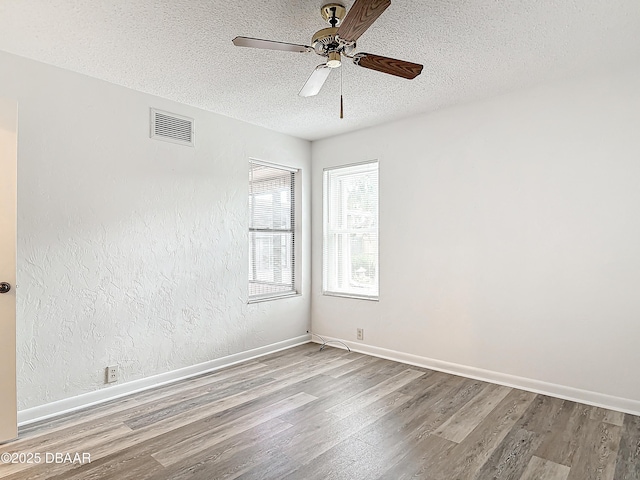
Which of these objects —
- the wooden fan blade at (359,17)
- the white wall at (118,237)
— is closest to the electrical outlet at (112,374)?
the white wall at (118,237)

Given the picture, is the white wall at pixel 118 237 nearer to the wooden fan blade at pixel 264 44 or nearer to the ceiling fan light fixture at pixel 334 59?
the wooden fan blade at pixel 264 44

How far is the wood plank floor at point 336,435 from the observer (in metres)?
2.17

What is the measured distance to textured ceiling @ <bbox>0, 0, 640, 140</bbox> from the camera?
218cm

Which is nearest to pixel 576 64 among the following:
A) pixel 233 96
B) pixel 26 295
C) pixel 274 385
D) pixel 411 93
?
pixel 411 93

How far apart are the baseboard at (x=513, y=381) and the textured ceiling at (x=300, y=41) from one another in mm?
2473

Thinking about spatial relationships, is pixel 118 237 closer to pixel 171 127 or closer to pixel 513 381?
pixel 171 127

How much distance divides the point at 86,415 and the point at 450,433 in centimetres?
258

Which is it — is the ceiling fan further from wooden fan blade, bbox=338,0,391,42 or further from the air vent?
the air vent

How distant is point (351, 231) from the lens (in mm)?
4695

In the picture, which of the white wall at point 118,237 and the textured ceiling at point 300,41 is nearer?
the textured ceiling at point 300,41

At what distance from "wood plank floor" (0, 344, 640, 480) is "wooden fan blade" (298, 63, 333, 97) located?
7.43 ft

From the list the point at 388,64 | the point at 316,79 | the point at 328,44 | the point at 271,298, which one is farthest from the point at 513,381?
the point at 328,44

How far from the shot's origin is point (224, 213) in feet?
13.1

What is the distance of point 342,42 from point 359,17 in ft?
0.95
